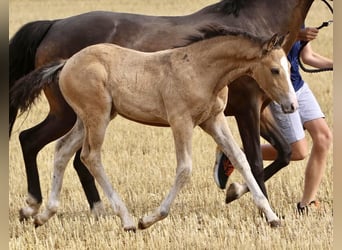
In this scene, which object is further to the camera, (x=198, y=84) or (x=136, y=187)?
(x=136, y=187)

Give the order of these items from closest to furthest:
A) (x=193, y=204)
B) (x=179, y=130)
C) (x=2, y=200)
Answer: (x=2, y=200) → (x=179, y=130) → (x=193, y=204)

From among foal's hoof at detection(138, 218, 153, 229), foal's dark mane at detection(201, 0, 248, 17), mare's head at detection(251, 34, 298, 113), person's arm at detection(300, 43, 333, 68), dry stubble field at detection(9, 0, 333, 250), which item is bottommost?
dry stubble field at detection(9, 0, 333, 250)

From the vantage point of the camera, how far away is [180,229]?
17.9 feet

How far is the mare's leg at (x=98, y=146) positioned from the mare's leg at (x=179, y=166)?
12.1 inches

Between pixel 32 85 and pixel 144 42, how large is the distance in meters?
1.23

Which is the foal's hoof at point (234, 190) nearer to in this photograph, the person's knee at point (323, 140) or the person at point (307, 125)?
the person at point (307, 125)

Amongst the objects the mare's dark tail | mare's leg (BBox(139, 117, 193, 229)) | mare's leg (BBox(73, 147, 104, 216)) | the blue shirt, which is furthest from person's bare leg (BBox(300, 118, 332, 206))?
the mare's dark tail

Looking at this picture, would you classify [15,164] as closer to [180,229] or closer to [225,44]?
[180,229]

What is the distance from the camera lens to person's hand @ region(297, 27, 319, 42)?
6.18 meters

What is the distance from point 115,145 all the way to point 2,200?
8015 mm

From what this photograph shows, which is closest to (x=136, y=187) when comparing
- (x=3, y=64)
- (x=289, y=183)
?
(x=289, y=183)

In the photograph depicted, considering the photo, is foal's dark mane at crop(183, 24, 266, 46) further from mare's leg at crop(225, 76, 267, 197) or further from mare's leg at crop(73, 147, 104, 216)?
mare's leg at crop(73, 147, 104, 216)

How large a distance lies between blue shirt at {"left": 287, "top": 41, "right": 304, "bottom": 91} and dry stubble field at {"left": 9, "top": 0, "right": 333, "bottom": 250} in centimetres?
108

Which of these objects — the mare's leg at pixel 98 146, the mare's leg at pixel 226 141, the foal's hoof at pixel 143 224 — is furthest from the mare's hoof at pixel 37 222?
the mare's leg at pixel 226 141
